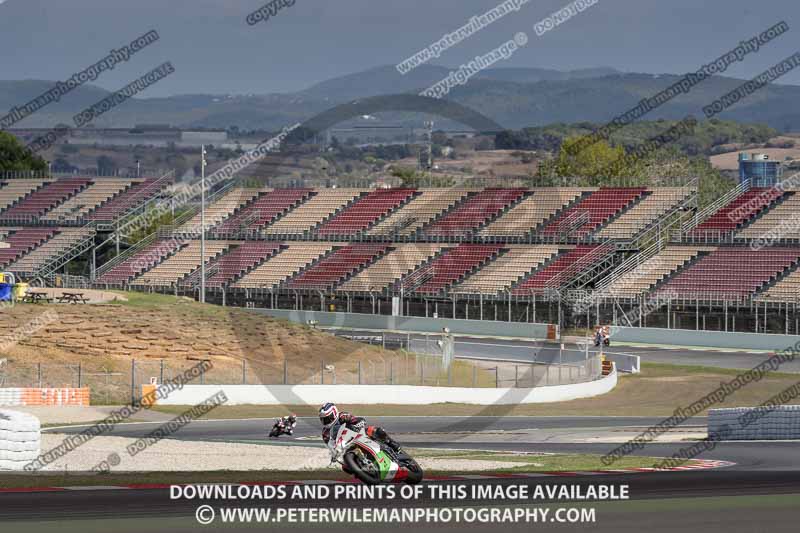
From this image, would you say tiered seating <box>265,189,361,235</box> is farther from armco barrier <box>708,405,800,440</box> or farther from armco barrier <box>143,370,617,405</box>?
armco barrier <box>708,405,800,440</box>

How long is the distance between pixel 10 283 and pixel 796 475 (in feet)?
136

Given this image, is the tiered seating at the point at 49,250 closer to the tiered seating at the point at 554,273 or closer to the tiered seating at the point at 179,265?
the tiered seating at the point at 179,265

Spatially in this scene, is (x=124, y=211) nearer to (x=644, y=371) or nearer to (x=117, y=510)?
(x=644, y=371)

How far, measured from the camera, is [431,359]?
48.4 m

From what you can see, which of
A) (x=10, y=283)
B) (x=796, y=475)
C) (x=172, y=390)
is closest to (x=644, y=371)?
(x=172, y=390)

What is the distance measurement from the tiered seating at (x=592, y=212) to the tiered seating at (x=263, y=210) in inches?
757

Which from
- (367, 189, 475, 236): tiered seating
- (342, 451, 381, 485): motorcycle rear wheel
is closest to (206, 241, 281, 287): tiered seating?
(367, 189, 475, 236): tiered seating

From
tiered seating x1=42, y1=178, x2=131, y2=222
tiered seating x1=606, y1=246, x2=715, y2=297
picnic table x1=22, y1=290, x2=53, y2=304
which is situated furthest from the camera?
tiered seating x1=42, y1=178, x2=131, y2=222

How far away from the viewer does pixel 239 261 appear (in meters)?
81.1

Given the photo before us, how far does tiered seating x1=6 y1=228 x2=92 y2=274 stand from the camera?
85250 mm

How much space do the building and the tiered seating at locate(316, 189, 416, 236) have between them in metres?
24.7

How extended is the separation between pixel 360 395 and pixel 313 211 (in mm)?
42321

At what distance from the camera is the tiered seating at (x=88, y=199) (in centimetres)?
9200

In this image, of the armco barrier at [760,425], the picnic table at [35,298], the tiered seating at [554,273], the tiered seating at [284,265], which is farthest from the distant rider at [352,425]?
the tiered seating at [284,265]
